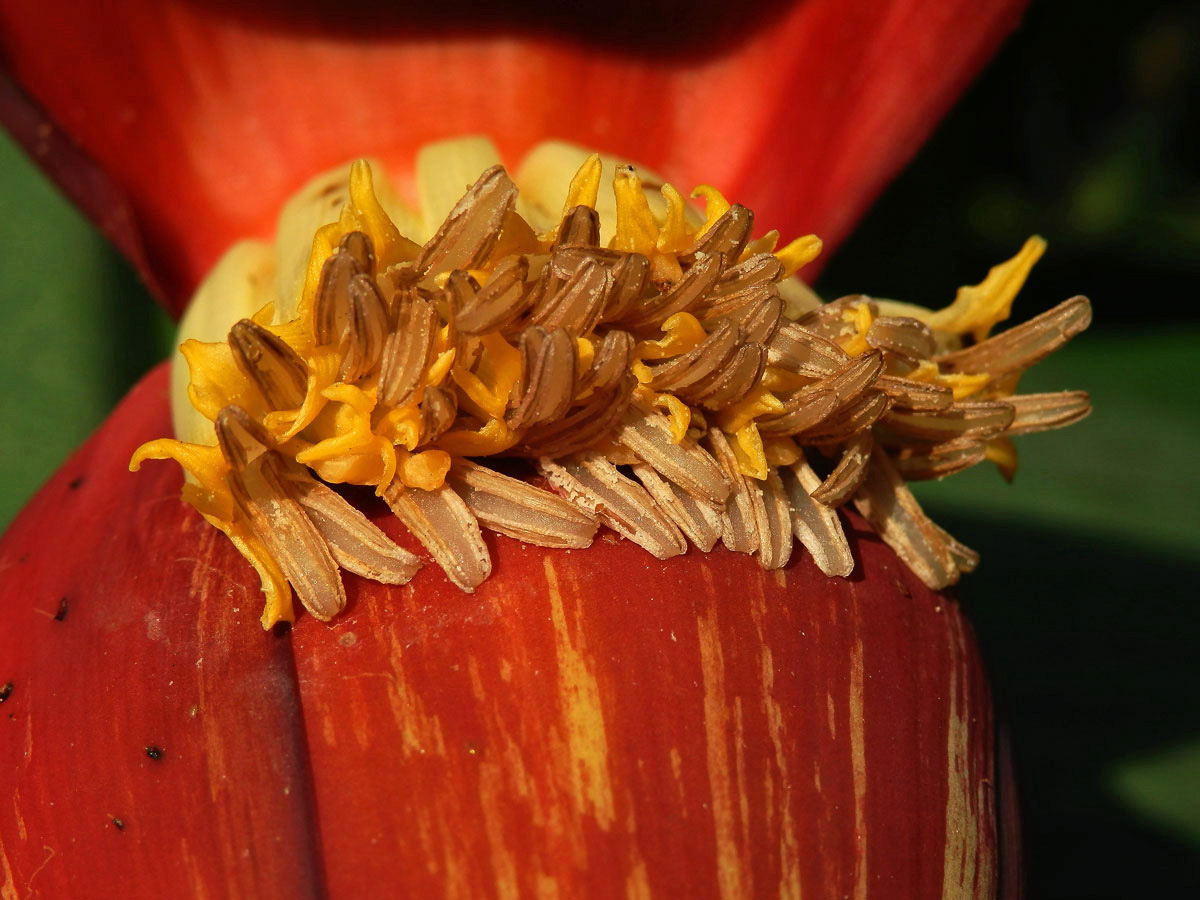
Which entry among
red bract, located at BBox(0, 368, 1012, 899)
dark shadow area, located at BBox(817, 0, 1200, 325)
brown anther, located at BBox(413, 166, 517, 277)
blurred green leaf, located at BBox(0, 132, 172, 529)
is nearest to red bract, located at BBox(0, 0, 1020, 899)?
red bract, located at BBox(0, 368, 1012, 899)

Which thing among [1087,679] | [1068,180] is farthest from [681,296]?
[1068,180]

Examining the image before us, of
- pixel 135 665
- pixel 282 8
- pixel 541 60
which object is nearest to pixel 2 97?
pixel 282 8

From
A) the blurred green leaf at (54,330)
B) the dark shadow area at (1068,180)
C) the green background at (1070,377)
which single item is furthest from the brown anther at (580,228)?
the dark shadow area at (1068,180)

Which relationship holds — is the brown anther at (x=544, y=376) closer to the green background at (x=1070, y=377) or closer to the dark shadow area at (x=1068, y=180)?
the green background at (x=1070, y=377)

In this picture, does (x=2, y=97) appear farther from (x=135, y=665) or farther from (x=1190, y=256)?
(x=1190, y=256)

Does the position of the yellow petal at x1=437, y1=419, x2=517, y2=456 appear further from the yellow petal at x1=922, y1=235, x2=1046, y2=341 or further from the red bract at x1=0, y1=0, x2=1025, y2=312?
the red bract at x1=0, y1=0, x2=1025, y2=312

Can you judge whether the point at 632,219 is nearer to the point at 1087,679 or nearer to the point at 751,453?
the point at 751,453
